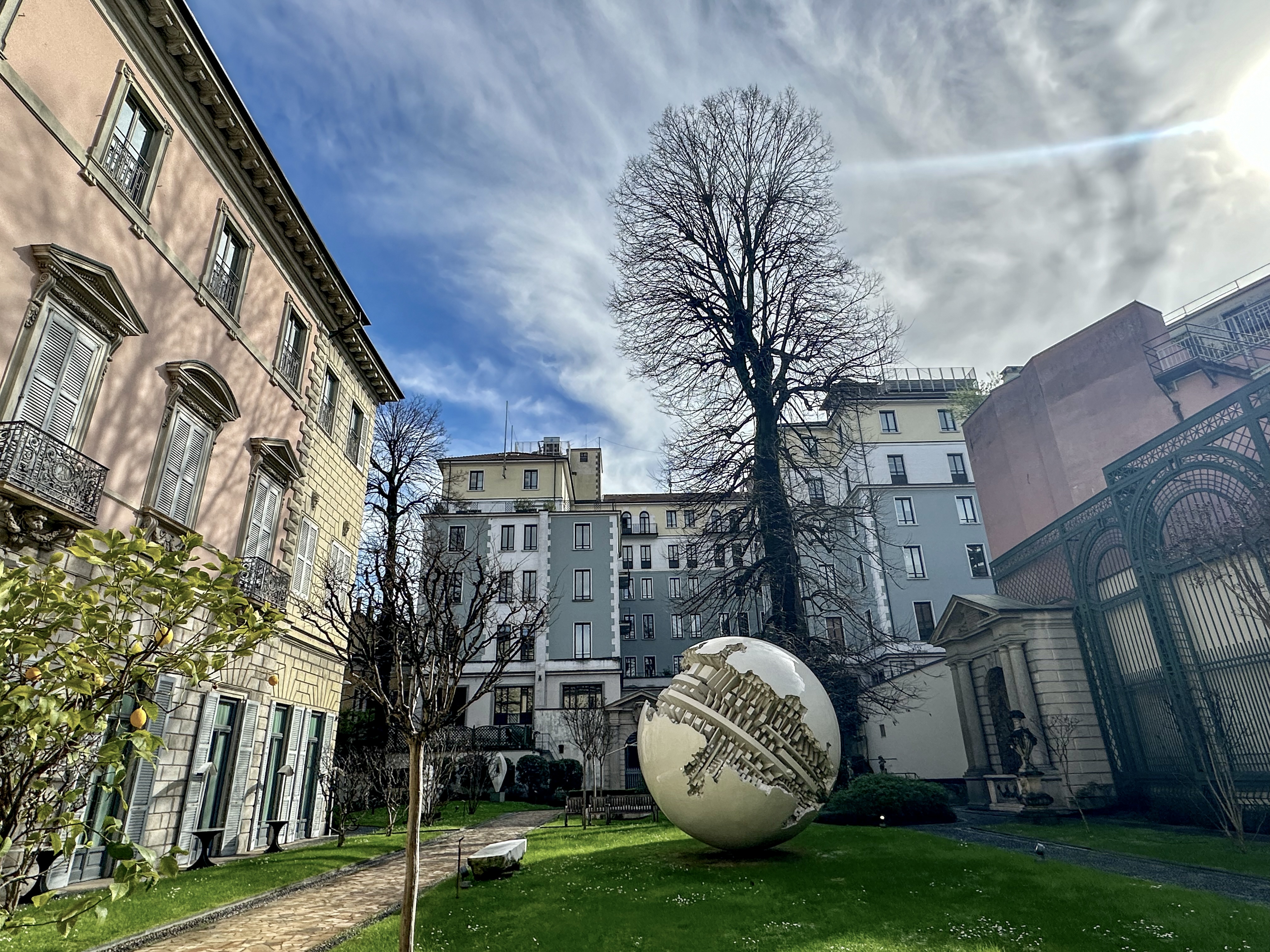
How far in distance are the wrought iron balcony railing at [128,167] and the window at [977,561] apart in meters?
41.2

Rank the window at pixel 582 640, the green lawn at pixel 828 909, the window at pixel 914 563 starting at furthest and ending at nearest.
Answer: the window at pixel 582 640, the window at pixel 914 563, the green lawn at pixel 828 909

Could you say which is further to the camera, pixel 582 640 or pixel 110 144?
pixel 582 640

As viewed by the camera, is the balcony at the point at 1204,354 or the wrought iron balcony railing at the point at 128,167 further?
the balcony at the point at 1204,354

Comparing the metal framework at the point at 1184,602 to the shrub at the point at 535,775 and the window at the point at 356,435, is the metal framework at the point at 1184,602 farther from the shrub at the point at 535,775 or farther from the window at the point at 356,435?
the shrub at the point at 535,775

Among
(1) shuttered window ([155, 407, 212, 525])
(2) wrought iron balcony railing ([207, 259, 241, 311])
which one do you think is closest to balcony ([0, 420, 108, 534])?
(1) shuttered window ([155, 407, 212, 525])

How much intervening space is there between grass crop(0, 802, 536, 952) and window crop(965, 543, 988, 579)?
34554mm

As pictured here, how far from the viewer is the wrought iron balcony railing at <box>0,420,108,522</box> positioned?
9414 millimetres

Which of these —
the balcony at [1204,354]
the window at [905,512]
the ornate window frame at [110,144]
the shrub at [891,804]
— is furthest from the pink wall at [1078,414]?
the ornate window frame at [110,144]

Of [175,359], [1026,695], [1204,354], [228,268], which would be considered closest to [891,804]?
[1026,695]

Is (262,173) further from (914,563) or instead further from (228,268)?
(914,563)

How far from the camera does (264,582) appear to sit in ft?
54.1

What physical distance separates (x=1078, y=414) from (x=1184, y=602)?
53.0 ft

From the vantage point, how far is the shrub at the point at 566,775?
36.8 m

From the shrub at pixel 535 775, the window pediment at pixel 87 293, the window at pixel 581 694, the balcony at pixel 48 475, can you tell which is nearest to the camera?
the balcony at pixel 48 475
